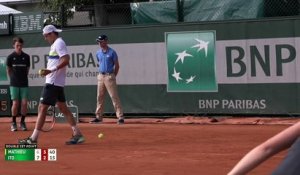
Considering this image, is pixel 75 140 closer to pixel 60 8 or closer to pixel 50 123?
pixel 50 123

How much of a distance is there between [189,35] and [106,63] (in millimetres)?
2018

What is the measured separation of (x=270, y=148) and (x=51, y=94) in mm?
7833

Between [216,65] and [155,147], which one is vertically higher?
[216,65]

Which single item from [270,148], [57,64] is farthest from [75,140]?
[270,148]

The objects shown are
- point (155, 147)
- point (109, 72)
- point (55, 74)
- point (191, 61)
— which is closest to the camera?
point (155, 147)

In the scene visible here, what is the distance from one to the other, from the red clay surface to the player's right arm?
188 inches

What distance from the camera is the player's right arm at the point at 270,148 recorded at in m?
2.80

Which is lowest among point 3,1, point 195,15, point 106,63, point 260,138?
point 260,138

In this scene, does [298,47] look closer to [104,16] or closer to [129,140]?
[129,140]

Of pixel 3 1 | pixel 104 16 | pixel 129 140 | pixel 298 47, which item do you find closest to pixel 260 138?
pixel 129 140

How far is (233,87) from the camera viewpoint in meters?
14.8

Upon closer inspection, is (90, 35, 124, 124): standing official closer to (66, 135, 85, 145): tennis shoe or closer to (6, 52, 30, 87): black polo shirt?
(6, 52, 30, 87): black polo shirt

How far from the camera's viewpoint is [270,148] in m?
2.82

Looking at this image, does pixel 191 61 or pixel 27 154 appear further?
pixel 191 61
